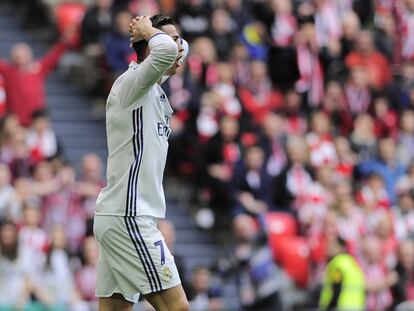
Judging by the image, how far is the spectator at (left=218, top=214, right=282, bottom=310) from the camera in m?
15.6

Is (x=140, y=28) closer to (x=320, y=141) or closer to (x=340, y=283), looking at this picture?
(x=340, y=283)

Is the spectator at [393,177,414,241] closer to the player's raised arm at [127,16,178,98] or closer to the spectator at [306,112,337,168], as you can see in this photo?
the spectator at [306,112,337,168]

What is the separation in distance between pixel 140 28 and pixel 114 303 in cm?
169

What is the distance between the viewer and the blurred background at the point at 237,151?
1517 centimetres

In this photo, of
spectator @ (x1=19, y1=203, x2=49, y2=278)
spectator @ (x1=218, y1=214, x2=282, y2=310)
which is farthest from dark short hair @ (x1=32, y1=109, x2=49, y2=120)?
spectator @ (x1=218, y1=214, x2=282, y2=310)

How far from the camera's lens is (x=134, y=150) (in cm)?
855

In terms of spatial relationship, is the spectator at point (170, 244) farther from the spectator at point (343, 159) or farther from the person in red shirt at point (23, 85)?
the spectator at point (343, 159)

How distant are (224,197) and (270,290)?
149 centimetres

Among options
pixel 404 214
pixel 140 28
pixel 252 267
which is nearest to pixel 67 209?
pixel 252 267

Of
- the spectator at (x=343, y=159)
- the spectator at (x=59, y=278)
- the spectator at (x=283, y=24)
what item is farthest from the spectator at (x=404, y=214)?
the spectator at (x=59, y=278)

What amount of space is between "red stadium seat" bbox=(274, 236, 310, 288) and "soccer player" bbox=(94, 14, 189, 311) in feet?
24.8

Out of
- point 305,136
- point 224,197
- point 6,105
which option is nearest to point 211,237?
point 224,197

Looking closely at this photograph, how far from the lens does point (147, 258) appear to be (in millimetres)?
8586

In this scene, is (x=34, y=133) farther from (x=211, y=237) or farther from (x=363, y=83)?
(x=363, y=83)
